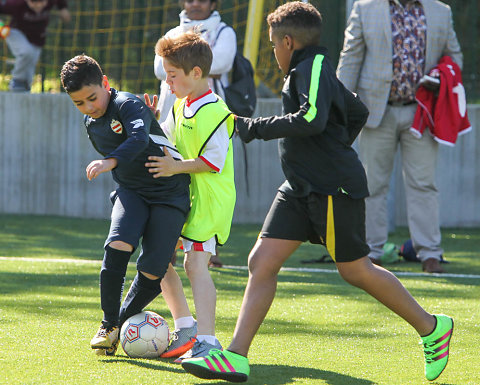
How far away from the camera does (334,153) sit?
13.4 ft

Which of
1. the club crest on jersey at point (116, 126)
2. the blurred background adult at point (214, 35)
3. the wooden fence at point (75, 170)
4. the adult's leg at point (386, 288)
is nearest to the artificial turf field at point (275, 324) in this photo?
the adult's leg at point (386, 288)

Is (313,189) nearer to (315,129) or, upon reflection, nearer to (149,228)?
(315,129)

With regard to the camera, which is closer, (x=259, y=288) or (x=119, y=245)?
(x=259, y=288)

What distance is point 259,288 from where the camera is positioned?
4031mm

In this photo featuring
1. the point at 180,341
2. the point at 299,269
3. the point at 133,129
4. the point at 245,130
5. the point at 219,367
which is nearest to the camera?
the point at 219,367

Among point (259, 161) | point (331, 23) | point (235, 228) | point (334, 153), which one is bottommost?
point (235, 228)

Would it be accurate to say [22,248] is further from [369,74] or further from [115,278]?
[115,278]

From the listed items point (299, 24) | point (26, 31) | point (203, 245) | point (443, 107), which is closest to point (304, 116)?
point (299, 24)

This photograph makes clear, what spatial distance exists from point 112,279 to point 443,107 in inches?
150

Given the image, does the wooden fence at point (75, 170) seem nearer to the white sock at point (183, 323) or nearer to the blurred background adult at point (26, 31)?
the blurred background adult at point (26, 31)

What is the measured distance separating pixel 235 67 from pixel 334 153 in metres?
3.23

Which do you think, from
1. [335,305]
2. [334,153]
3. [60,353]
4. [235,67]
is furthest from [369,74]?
[60,353]

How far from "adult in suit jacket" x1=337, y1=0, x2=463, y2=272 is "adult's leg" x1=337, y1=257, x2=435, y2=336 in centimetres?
318

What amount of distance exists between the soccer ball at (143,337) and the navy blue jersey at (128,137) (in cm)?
58
